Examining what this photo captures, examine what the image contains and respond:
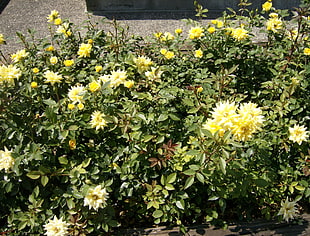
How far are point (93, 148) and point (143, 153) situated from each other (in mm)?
322

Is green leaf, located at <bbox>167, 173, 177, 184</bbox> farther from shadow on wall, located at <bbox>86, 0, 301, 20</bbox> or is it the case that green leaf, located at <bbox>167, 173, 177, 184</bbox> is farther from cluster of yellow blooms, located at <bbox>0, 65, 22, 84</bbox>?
shadow on wall, located at <bbox>86, 0, 301, 20</bbox>

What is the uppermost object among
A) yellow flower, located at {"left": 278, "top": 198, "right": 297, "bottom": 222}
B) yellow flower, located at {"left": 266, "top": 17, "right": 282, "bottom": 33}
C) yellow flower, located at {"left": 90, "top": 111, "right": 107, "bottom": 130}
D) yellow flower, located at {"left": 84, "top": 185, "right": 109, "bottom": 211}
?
yellow flower, located at {"left": 266, "top": 17, "right": 282, "bottom": 33}

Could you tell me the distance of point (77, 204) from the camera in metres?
1.78

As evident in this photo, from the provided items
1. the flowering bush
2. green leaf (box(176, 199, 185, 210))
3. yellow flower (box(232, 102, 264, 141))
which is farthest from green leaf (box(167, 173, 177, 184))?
yellow flower (box(232, 102, 264, 141))

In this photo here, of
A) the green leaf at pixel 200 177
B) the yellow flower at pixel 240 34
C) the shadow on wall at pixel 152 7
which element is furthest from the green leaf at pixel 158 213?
the shadow on wall at pixel 152 7

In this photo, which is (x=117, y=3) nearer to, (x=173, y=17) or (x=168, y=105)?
(x=173, y=17)

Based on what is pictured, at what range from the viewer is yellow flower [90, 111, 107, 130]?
1.73 m

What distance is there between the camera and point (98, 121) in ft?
5.74

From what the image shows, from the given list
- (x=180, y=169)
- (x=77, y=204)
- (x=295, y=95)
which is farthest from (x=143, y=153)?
(x=295, y=95)

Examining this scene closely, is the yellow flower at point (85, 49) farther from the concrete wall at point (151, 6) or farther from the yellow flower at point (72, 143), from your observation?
the concrete wall at point (151, 6)

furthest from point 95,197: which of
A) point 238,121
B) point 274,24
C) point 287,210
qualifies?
point 274,24

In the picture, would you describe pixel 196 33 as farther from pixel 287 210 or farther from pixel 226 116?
pixel 287 210

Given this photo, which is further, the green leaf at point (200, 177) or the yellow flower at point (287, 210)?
the yellow flower at point (287, 210)

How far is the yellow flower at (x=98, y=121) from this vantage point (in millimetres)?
1734
